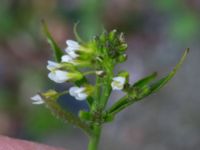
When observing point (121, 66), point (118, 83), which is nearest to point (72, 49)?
point (118, 83)

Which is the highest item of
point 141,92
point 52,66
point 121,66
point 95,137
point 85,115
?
point 52,66

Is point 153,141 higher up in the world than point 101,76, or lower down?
lower down

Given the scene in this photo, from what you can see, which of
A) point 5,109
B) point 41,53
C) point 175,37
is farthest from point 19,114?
point 175,37

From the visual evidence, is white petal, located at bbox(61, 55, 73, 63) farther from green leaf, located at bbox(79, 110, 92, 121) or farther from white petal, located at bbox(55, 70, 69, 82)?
green leaf, located at bbox(79, 110, 92, 121)

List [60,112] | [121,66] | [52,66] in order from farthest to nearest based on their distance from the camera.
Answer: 1. [121,66]
2. [52,66]
3. [60,112]

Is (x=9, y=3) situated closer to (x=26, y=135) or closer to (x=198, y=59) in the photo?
(x=26, y=135)

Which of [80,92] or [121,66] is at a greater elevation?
[80,92]

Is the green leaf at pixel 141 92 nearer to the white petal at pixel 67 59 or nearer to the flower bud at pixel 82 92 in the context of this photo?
the flower bud at pixel 82 92

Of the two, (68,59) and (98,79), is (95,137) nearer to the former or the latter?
(98,79)

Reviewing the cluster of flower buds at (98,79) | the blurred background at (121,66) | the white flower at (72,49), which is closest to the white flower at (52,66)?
the cluster of flower buds at (98,79)
